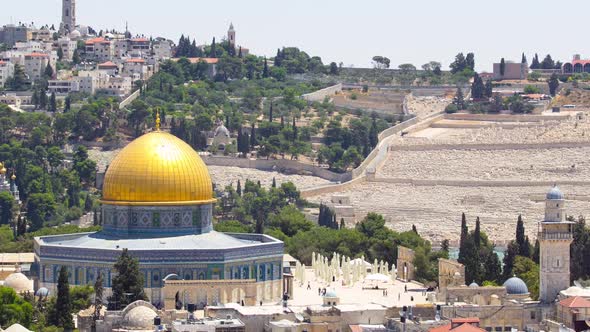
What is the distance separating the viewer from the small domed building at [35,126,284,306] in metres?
59.7

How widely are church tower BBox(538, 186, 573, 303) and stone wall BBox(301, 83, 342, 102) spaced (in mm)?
77106

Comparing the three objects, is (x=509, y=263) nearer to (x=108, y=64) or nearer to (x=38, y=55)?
(x=108, y=64)

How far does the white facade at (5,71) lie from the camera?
13888 cm

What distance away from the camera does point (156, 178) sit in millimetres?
61781

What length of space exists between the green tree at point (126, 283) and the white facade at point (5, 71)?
82.4 meters

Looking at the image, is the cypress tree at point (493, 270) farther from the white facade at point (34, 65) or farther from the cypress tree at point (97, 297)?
the white facade at point (34, 65)

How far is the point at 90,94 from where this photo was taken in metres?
133

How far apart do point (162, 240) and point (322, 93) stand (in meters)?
77.4

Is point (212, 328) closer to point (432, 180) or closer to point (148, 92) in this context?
A: point (432, 180)

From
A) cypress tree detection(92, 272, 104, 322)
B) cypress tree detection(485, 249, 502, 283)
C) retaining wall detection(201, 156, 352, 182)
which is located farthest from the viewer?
retaining wall detection(201, 156, 352, 182)

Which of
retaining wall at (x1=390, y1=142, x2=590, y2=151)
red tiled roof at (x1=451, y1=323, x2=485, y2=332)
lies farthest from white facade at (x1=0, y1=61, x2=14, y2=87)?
red tiled roof at (x1=451, y1=323, x2=485, y2=332)

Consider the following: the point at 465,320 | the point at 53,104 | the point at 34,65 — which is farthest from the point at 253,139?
the point at 465,320

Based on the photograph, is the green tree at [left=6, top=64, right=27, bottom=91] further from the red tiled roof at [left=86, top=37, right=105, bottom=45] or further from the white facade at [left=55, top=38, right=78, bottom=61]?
the red tiled roof at [left=86, top=37, right=105, bottom=45]

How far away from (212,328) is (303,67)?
102 metres
